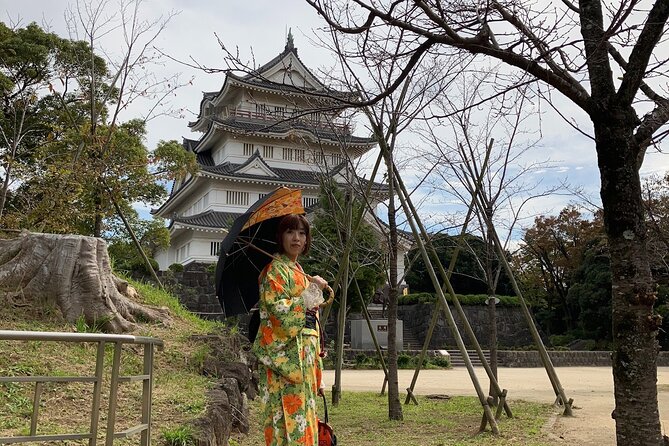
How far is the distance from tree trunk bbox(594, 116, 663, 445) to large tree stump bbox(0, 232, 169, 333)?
4.77 meters

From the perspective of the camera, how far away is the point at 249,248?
3.37 meters

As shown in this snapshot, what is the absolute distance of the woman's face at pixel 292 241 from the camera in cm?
321

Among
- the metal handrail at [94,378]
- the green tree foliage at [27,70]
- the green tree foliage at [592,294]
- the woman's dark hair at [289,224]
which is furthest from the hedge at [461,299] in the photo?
the metal handrail at [94,378]

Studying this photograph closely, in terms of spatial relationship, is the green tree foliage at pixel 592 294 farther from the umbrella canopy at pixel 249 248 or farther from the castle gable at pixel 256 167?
the umbrella canopy at pixel 249 248

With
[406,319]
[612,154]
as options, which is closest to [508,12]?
[612,154]

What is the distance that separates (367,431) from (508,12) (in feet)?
15.6

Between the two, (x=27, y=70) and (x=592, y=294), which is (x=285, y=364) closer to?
(x=27, y=70)

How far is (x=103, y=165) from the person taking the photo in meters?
9.66

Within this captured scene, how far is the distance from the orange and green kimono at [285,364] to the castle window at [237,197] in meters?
24.5

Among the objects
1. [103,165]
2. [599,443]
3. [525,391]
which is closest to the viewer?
[599,443]

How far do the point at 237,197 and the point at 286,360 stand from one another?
2476 cm

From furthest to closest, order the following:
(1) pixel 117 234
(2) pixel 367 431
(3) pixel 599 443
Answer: (1) pixel 117 234 → (2) pixel 367 431 → (3) pixel 599 443

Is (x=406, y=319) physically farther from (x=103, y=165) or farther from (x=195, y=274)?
(x=103, y=165)

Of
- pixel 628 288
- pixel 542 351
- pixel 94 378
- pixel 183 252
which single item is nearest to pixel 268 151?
pixel 183 252
